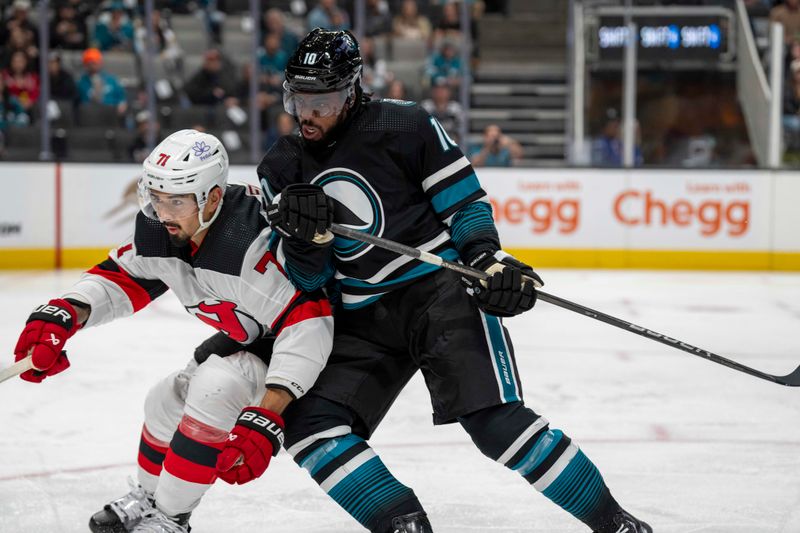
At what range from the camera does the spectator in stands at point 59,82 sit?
851cm

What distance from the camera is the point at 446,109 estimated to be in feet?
28.1

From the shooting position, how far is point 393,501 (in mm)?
2332

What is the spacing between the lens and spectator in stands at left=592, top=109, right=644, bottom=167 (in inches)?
325

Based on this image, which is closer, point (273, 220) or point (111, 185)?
point (273, 220)

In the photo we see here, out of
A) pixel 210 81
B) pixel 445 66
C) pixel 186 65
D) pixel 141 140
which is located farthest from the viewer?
pixel 186 65

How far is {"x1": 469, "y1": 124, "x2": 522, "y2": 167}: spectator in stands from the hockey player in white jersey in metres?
5.77

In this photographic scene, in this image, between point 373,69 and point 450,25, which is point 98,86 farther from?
point 450,25

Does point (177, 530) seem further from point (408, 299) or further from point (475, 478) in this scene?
point (475, 478)

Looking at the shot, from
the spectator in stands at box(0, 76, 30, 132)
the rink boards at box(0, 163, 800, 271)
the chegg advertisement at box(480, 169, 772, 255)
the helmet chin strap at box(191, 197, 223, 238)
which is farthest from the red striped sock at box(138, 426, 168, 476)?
the spectator in stands at box(0, 76, 30, 132)

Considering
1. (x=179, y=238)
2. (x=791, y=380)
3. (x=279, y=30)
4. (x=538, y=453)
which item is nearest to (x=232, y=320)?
(x=179, y=238)

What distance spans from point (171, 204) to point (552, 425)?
6.18ft

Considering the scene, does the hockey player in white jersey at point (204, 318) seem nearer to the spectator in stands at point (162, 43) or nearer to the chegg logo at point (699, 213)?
the chegg logo at point (699, 213)

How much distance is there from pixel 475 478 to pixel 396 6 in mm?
6929

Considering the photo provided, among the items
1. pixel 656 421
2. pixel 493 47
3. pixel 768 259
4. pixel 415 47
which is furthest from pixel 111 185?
pixel 656 421
